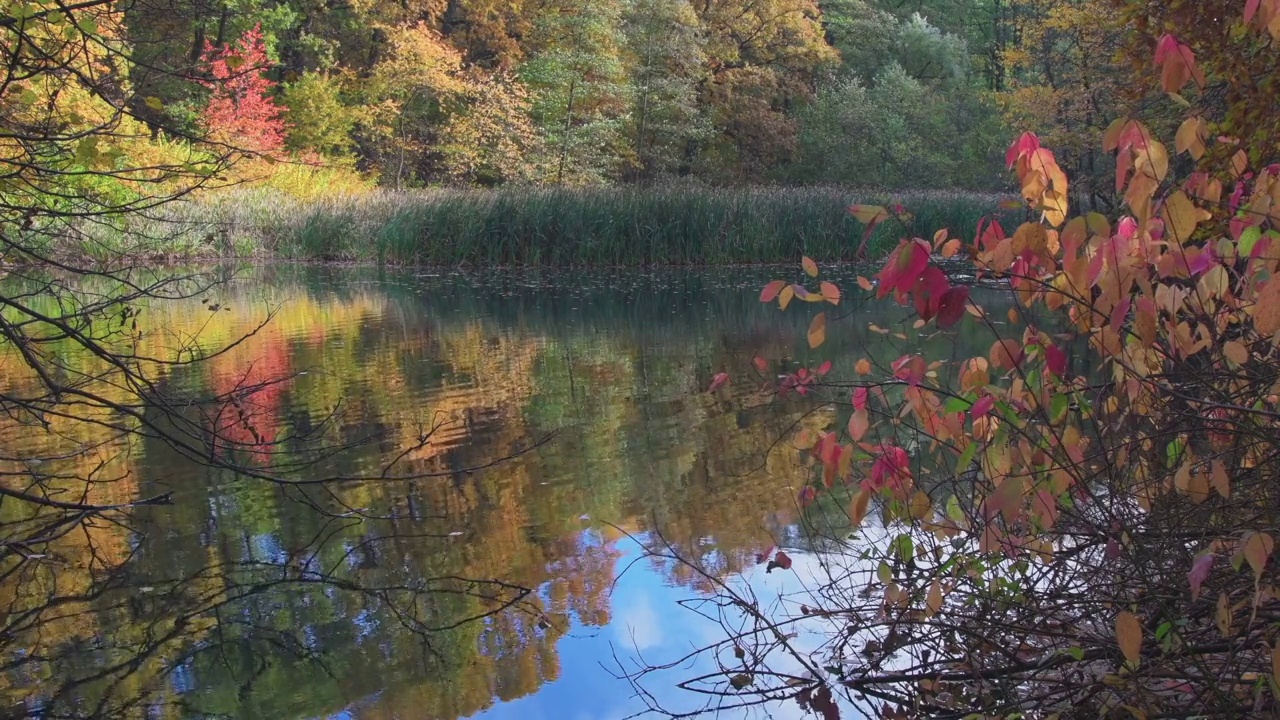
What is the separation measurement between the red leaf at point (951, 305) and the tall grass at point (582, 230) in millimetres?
17048

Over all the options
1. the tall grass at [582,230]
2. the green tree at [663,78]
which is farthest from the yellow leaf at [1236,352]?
the green tree at [663,78]

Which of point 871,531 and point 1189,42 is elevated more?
point 1189,42

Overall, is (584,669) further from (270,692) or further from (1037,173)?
(1037,173)

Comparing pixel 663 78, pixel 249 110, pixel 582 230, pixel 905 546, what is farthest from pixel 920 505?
pixel 663 78

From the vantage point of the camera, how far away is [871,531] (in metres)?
4.57

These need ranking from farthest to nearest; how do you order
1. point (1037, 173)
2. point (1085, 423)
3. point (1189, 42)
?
1. point (1085, 423)
2. point (1189, 42)
3. point (1037, 173)

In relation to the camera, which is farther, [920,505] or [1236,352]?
[920,505]

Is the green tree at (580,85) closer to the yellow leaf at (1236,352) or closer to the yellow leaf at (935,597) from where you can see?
the yellow leaf at (935,597)

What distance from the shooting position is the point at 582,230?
747 inches

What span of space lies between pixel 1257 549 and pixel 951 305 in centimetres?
58

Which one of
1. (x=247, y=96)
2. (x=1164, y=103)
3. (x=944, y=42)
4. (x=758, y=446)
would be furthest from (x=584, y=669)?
(x=944, y=42)

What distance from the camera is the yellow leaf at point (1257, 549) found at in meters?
1.72

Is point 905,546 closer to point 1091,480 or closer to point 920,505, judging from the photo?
point 920,505

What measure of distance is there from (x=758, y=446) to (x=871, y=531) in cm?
176
